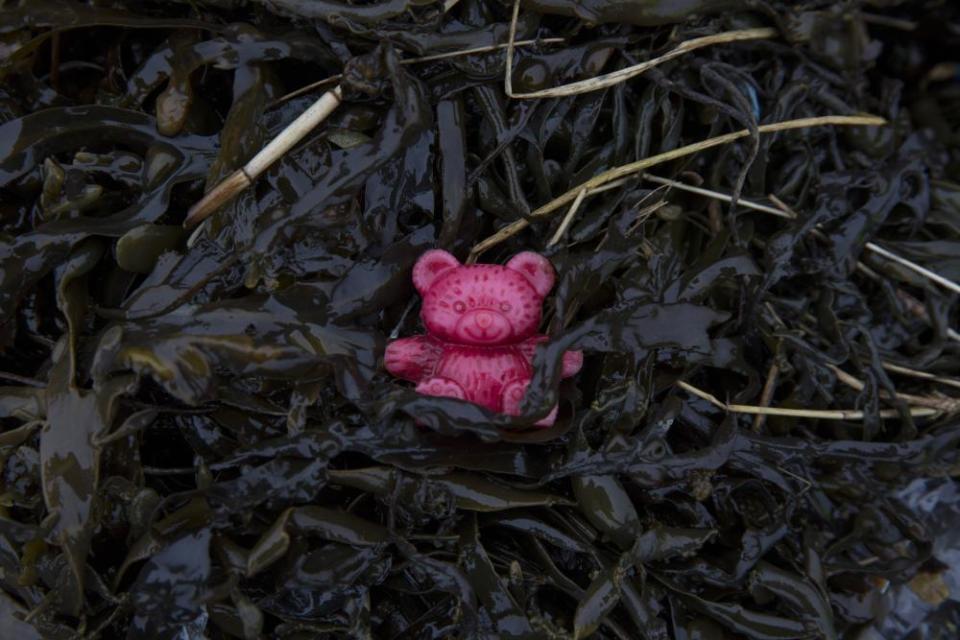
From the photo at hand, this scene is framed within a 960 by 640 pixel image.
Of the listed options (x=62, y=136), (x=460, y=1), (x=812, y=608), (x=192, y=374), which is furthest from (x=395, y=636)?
(x=460, y=1)

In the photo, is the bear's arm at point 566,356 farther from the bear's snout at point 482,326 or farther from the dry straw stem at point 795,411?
the dry straw stem at point 795,411

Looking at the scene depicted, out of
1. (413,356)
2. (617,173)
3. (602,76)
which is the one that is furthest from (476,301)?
(602,76)

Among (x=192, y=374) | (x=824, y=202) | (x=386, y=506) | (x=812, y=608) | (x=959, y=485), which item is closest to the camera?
(x=192, y=374)

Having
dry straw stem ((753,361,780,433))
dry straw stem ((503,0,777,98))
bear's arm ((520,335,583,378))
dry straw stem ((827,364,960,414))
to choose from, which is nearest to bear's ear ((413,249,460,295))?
bear's arm ((520,335,583,378))

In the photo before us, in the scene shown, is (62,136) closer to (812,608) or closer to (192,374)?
(192,374)

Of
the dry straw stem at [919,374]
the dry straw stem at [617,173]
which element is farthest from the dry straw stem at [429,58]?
the dry straw stem at [919,374]

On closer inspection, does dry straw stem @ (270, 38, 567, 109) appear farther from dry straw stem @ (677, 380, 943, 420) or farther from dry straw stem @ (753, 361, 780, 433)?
dry straw stem @ (753, 361, 780, 433)

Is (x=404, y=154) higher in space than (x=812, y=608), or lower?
higher

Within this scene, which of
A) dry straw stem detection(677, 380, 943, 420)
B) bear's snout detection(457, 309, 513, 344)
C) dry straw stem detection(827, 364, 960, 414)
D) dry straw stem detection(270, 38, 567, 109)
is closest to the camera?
bear's snout detection(457, 309, 513, 344)
